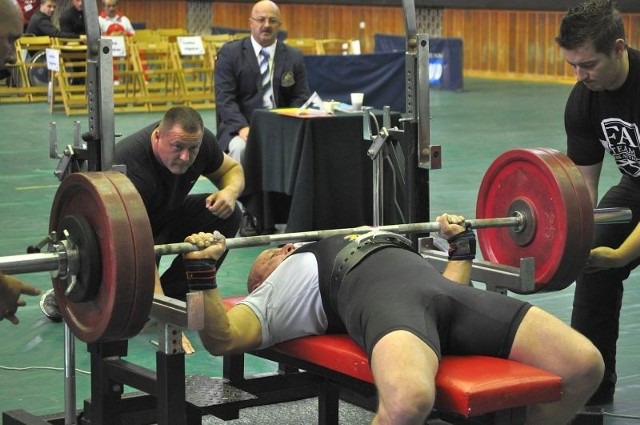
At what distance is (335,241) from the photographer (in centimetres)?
375

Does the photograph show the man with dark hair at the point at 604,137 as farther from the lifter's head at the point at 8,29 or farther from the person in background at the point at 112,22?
the person in background at the point at 112,22

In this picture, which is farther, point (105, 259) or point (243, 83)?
point (243, 83)

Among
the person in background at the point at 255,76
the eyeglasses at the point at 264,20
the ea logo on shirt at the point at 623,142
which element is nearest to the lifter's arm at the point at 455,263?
the ea logo on shirt at the point at 623,142

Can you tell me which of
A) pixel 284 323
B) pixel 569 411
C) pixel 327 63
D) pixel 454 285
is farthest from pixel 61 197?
pixel 327 63

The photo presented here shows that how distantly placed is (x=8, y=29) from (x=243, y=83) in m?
4.65

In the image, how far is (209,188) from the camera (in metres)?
8.59

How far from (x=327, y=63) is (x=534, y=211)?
756cm

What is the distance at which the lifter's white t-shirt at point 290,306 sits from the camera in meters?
3.63

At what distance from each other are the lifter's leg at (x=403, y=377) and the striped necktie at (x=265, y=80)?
4.24m

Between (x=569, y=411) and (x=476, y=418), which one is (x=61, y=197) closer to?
(x=476, y=418)

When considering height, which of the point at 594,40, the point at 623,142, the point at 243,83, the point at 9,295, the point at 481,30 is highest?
the point at 481,30

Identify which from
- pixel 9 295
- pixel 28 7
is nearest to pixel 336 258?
pixel 9 295

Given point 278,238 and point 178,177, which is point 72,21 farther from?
point 278,238

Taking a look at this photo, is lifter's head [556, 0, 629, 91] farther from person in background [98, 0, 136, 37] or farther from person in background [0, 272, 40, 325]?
person in background [98, 0, 136, 37]
